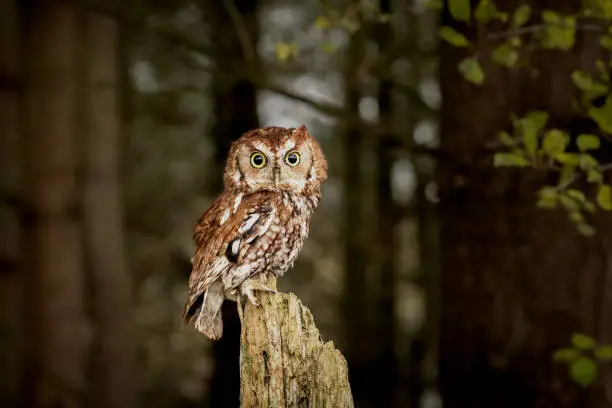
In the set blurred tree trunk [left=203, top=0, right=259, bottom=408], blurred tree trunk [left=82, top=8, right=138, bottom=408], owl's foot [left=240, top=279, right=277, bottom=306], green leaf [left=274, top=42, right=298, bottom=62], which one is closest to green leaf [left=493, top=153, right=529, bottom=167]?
owl's foot [left=240, top=279, right=277, bottom=306]

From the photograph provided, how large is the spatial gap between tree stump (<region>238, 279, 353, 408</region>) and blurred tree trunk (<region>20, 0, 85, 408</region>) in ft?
7.83

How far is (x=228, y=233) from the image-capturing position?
107 inches

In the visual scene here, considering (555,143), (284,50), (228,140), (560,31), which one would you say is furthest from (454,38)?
(228,140)

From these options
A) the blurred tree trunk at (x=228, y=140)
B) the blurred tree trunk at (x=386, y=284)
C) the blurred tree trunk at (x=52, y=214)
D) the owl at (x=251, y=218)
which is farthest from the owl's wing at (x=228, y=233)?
the blurred tree trunk at (x=386, y=284)

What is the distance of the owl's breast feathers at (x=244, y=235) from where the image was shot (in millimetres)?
2701

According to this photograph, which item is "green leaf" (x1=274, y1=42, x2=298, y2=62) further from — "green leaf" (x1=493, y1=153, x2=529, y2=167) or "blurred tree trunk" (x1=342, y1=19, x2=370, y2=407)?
"blurred tree trunk" (x1=342, y1=19, x2=370, y2=407)

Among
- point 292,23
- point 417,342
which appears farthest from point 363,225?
point 292,23

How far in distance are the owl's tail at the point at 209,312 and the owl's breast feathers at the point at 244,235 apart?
1.7 inches

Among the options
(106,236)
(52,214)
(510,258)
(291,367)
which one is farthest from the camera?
(106,236)

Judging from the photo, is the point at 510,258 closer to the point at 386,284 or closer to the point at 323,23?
the point at 323,23

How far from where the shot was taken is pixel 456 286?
3.62 metres

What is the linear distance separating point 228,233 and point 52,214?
6.22 ft

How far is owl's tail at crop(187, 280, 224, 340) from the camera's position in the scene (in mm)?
2657

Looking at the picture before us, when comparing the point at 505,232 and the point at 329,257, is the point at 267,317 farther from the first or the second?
the point at 329,257
